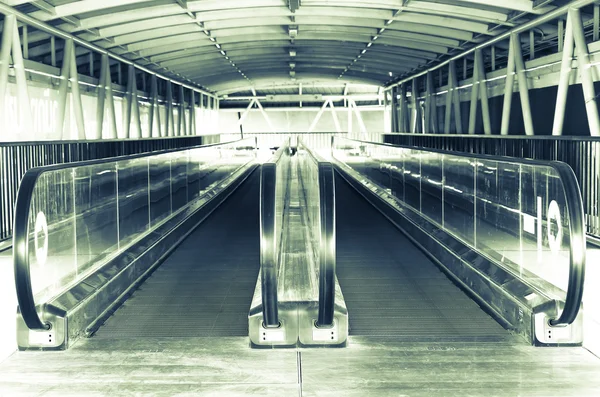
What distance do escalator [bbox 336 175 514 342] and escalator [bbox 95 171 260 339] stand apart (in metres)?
1.11

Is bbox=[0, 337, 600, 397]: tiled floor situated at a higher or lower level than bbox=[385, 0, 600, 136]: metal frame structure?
lower

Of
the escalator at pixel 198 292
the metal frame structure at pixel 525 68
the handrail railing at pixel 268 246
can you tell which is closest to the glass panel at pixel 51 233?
the escalator at pixel 198 292

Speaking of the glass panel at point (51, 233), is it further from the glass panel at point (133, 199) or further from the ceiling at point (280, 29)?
the ceiling at point (280, 29)

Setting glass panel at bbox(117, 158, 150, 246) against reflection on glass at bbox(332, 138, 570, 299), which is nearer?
reflection on glass at bbox(332, 138, 570, 299)

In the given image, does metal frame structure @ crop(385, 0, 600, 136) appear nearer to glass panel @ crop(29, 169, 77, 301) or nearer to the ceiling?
the ceiling

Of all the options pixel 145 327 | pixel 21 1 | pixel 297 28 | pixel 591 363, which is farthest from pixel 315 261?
pixel 297 28

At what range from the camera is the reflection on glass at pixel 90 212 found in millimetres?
5848

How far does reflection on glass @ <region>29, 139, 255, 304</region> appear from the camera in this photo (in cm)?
585

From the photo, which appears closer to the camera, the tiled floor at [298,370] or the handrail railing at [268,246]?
the tiled floor at [298,370]

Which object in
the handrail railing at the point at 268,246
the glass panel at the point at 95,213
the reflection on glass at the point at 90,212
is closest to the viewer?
the handrail railing at the point at 268,246

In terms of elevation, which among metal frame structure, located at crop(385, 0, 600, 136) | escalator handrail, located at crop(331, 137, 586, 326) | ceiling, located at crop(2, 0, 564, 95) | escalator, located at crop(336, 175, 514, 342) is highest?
ceiling, located at crop(2, 0, 564, 95)

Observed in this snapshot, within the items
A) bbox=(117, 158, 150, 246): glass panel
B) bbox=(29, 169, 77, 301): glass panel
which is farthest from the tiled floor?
bbox=(117, 158, 150, 246): glass panel

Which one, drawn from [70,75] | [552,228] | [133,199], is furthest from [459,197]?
[70,75]

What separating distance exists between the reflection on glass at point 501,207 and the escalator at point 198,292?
247 centimetres
